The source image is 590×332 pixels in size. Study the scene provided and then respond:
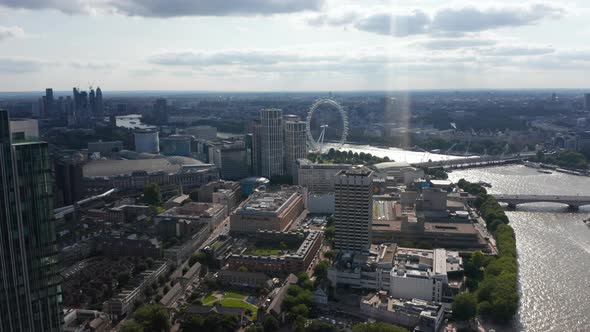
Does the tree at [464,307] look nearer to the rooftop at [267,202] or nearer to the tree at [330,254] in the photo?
the tree at [330,254]

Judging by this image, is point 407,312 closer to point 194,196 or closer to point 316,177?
point 194,196

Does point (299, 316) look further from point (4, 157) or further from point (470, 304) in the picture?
point (4, 157)

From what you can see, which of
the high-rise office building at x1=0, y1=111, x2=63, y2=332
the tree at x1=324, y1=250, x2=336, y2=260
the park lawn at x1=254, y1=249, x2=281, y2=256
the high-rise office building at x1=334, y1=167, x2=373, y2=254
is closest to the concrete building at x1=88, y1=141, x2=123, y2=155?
the park lawn at x1=254, y1=249, x2=281, y2=256

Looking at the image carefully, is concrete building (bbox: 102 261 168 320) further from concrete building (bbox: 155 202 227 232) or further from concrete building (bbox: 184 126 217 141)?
concrete building (bbox: 184 126 217 141)

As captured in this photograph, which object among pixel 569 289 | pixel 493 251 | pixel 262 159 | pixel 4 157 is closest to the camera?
pixel 4 157

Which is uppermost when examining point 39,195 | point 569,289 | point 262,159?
point 39,195

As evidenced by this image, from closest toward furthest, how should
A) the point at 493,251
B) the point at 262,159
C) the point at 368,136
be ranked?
the point at 493,251 → the point at 262,159 → the point at 368,136


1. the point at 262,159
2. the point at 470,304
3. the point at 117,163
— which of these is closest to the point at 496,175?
the point at 262,159
